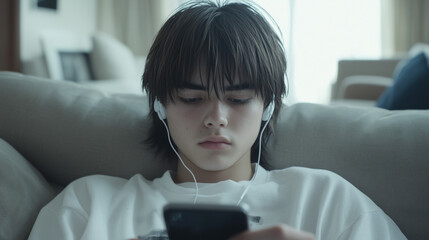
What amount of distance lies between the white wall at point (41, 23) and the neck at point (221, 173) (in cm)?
318

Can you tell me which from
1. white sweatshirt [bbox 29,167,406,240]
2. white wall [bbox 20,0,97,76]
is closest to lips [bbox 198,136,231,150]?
white sweatshirt [bbox 29,167,406,240]

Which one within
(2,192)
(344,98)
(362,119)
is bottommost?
(344,98)

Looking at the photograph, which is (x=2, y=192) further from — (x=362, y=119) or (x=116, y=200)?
(x=362, y=119)

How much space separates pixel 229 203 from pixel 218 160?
97 millimetres

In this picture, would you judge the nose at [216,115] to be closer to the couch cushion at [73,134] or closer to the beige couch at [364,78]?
the couch cushion at [73,134]

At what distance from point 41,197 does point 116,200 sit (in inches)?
7.0

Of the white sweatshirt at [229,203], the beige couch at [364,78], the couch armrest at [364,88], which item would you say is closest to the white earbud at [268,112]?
the white sweatshirt at [229,203]

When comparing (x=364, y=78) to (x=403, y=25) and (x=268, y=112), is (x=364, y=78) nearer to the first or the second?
(x=403, y=25)

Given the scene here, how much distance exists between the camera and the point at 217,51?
2.56ft

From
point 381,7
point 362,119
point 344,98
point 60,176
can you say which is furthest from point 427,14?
point 60,176

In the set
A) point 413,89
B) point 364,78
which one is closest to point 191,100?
point 413,89

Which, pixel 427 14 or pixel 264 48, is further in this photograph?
pixel 427 14

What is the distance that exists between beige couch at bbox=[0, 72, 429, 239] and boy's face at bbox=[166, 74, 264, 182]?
0.18m

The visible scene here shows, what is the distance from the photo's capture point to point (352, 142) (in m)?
0.88
